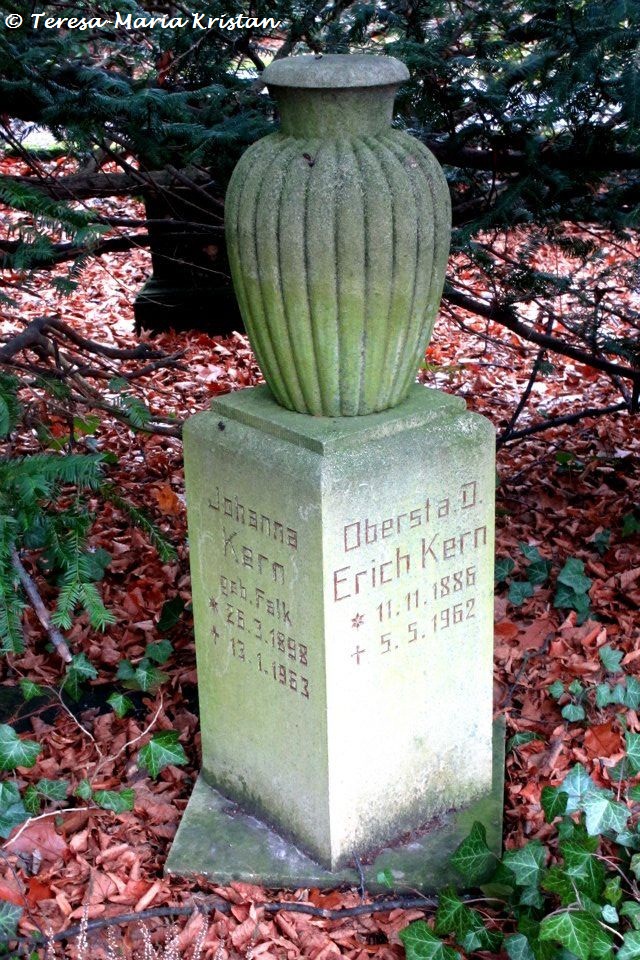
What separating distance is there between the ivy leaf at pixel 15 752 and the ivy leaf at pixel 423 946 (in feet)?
3.95

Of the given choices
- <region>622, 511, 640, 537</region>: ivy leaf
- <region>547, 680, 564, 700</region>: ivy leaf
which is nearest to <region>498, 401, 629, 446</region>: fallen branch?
<region>622, 511, 640, 537</region>: ivy leaf

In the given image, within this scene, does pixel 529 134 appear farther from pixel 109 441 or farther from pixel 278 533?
pixel 109 441

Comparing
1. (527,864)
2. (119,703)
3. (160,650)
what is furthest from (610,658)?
(119,703)

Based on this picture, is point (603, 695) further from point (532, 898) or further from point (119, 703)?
point (119, 703)

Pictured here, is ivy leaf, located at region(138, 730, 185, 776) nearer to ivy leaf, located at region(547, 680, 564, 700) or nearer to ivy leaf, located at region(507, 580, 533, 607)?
ivy leaf, located at region(547, 680, 564, 700)

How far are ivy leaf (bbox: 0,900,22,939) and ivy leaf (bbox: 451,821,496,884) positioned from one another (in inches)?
45.4

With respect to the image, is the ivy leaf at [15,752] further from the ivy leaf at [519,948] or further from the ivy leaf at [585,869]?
the ivy leaf at [585,869]

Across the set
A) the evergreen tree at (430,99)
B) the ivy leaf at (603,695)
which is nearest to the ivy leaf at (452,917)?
the ivy leaf at (603,695)

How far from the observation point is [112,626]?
14.4 ft

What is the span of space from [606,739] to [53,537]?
1.84 m

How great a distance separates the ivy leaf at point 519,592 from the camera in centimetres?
437

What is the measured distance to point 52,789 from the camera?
3.42 m

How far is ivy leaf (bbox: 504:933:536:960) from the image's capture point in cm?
272

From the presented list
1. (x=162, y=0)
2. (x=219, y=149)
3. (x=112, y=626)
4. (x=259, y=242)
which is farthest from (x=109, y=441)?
(x=259, y=242)
